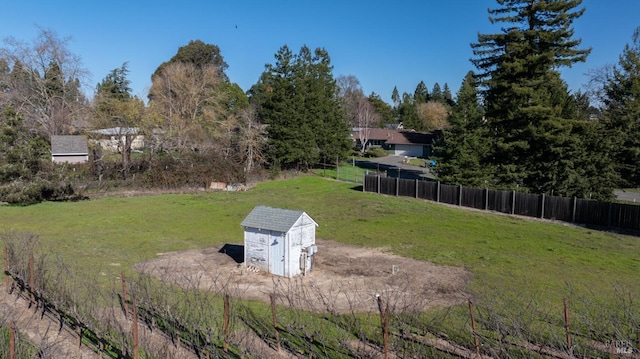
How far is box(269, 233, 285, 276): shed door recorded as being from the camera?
15.5 m

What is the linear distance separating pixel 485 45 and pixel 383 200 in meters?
16.5

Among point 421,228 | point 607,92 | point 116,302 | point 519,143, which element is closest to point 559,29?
point 519,143

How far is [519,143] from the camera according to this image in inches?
1264

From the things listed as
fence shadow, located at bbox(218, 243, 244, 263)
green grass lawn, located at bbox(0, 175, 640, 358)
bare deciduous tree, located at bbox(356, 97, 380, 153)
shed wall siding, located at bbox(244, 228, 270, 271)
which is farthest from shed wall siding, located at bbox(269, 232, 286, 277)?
bare deciduous tree, located at bbox(356, 97, 380, 153)

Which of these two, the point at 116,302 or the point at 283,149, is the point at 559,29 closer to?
the point at 283,149

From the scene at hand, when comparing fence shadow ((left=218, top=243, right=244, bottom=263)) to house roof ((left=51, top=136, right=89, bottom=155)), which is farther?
house roof ((left=51, top=136, right=89, bottom=155))

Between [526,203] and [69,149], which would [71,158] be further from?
[526,203]

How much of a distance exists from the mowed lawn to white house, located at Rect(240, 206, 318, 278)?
4.45 meters

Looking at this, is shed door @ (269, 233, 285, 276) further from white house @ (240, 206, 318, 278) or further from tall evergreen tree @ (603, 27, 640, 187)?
tall evergreen tree @ (603, 27, 640, 187)

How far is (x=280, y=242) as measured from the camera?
611 inches

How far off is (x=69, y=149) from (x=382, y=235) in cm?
3879

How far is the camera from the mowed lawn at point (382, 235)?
15.8 metres

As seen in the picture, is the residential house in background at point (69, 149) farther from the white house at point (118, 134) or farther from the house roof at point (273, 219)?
the house roof at point (273, 219)

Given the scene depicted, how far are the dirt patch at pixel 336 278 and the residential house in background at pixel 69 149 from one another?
3531 centimetres
